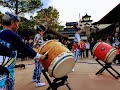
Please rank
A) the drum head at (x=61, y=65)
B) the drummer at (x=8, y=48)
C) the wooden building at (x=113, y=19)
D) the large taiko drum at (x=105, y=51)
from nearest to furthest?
1. the drummer at (x=8, y=48)
2. the drum head at (x=61, y=65)
3. the large taiko drum at (x=105, y=51)
4. the wooden building at (x=113, y=19)

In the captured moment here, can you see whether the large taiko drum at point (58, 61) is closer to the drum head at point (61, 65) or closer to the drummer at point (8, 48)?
the drum head at point (61, 65)

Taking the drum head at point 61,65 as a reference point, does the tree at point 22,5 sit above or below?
above

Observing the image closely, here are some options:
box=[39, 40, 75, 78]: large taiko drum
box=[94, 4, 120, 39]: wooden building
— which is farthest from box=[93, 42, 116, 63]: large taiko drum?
box=[94, 4, 120, 39]: wooden building

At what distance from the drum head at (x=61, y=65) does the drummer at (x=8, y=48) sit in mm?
893

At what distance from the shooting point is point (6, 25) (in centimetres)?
315

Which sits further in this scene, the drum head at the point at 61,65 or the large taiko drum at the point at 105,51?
the large taiko drum at the point at 105,51

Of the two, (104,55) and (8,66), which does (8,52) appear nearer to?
(8,66)

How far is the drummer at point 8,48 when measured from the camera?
301cm

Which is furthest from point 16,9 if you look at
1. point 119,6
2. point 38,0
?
point 119,6

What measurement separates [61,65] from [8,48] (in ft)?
4.01

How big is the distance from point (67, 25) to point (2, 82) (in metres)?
71.5

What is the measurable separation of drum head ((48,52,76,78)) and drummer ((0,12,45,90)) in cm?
89

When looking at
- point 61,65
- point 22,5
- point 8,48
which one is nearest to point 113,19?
point 22,5

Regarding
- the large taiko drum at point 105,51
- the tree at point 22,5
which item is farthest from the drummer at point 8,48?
the tree at point 22,5
